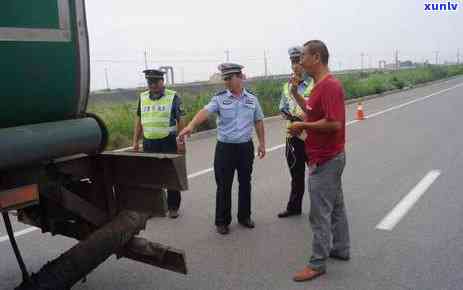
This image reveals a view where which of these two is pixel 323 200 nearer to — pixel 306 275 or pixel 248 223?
pixel 306 275

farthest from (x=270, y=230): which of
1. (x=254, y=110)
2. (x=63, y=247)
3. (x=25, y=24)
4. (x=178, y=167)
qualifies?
(x=25, y=24)

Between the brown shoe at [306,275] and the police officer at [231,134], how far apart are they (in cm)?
134

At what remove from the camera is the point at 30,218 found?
3.43 meters

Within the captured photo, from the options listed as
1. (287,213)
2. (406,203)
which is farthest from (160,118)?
(406,203)

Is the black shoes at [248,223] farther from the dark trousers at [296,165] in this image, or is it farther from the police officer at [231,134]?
the dark trousers at [296,165]

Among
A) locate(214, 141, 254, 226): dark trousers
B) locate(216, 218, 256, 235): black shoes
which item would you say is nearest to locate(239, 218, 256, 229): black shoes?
locate(216, 218, 256, 235): black shoes

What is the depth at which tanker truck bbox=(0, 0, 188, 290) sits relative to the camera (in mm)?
2473

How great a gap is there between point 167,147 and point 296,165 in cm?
152

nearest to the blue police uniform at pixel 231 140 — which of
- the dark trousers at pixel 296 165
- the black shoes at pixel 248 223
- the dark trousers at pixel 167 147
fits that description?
the black shoes at pixel 248 223

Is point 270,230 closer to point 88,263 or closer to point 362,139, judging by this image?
point 88,263

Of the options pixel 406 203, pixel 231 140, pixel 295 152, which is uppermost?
pixel 231 140

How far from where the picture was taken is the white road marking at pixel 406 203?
5.46 metres

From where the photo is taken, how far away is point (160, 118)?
5.83 meters

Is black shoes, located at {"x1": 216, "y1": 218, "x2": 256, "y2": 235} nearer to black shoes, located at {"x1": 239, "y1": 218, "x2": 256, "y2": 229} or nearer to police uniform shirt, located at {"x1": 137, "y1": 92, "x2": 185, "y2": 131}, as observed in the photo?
black shoes, located at {"x1": 239, "y1": 218, "x2": 256, "y2": 229}
